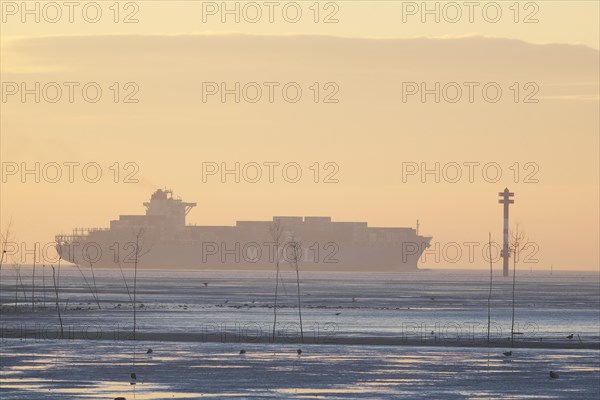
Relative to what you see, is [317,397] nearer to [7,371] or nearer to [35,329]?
[7,371]

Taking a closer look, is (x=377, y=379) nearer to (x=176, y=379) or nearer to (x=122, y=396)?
(x=176, y=379)

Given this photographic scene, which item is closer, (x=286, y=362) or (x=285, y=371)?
(x=285, y=371)

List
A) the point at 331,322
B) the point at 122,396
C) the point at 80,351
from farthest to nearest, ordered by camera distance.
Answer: the point at 331,322
the point at 80,351
the point at 122,396

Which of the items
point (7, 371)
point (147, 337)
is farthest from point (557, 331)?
point (7, 371)

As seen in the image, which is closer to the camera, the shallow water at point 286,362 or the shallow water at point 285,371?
the shallow water at point 285,371

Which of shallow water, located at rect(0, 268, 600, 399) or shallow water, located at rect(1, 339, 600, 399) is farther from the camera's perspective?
shallow water, located at rect(0, 268, 600, 399)

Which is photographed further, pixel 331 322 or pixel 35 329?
pixel 331 322

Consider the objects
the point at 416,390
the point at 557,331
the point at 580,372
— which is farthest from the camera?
the point at 557,331

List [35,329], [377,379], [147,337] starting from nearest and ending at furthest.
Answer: [377,379] < [147,337] < [35,329]

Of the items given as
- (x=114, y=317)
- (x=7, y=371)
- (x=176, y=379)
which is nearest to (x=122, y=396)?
(x=176, y=379)
